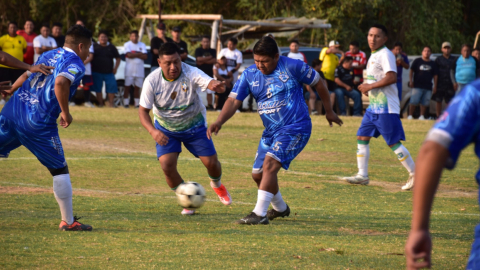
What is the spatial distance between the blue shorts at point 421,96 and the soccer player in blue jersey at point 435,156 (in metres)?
17.5

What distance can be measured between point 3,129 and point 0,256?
1.49 metres

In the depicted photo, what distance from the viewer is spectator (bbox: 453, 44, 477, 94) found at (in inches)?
743

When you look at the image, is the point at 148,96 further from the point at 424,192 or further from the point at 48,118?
the point at 424,192

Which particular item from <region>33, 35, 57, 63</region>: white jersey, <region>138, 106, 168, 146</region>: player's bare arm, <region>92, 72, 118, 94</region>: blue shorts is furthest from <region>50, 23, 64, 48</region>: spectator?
<region>138, 106, 168, 146</region>: player's bare arm

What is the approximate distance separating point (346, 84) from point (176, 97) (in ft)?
39.6

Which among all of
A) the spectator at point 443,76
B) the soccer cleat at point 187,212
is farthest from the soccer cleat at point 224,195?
the spectator at point 443,76

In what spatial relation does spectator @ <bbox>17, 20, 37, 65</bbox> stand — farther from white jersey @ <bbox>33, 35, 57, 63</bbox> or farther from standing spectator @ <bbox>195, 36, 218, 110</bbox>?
standing spectator @ <bbox>195, 36, 218, 110</bbox>

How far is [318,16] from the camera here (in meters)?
30.6

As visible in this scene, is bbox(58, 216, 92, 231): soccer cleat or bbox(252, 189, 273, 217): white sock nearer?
bbox(58, 216, 92, 231): soccer cleat

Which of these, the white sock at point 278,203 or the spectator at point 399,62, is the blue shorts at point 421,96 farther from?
the white sock at point 278,203

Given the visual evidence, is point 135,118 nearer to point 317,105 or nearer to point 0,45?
point 0,45

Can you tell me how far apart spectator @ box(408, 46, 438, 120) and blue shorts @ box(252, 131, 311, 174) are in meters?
13.3

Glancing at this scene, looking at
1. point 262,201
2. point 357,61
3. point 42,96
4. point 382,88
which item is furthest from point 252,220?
point 357,61

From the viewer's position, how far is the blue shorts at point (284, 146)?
6664 mm
